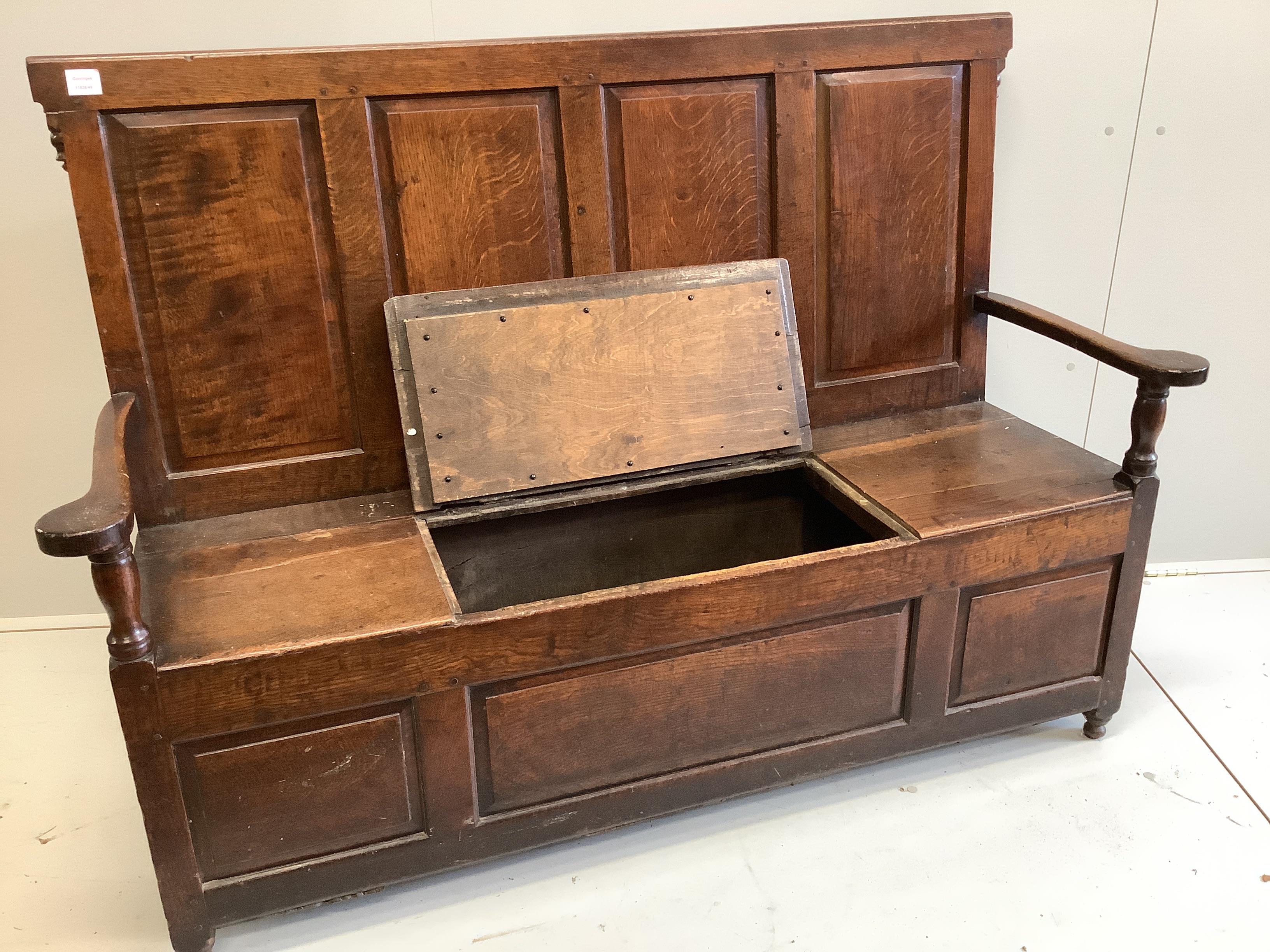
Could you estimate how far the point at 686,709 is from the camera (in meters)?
2.08

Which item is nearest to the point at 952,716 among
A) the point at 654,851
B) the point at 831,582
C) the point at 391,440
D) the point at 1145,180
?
the point at 831,582

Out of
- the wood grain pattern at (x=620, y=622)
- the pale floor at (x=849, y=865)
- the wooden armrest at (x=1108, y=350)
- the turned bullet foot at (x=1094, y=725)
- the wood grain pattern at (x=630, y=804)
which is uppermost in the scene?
the wooden armrest at (x=1108, y=350)

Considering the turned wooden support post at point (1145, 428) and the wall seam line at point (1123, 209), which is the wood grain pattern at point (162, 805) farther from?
the wall seam line at point (1123, 209)

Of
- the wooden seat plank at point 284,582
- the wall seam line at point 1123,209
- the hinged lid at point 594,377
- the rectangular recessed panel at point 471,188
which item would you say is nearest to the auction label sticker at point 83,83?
the rectangular recessed panel at point 471,188

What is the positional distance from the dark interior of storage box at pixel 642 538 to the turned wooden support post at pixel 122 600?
0.71 m

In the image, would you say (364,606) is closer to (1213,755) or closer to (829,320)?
(829,320)

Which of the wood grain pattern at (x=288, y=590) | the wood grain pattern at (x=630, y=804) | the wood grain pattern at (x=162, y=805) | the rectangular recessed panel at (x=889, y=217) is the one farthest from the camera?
the rectangular recessed panel at (x=889, y=217)

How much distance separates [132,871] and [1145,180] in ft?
9.54

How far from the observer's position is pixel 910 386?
8.75 ft

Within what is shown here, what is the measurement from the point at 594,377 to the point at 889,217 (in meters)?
0.82

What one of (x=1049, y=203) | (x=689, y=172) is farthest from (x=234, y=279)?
(x=1049, y=203)

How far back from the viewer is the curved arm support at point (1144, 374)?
215cm

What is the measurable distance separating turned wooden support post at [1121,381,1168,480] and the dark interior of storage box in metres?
0.58

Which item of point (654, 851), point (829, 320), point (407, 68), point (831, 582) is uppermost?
point (407, 68)
